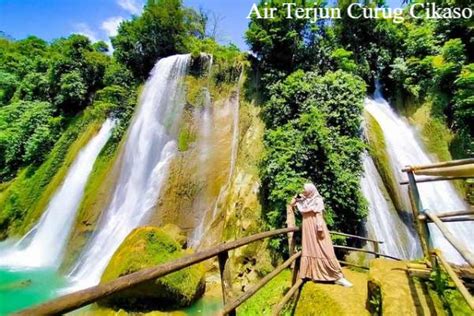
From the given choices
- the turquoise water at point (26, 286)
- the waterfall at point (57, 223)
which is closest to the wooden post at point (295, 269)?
the turquoise water at point (26, 286)

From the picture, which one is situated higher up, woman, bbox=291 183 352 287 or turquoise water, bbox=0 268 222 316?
woman, bbox=291 183 352 287

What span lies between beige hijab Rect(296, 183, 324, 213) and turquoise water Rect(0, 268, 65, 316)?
7.28m

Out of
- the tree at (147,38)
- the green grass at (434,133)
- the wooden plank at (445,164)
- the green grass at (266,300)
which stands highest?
the tree at (147,38)

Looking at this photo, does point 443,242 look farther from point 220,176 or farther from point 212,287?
point 220,176

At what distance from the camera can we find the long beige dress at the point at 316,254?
4.21m

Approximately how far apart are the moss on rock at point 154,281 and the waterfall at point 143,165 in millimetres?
2957

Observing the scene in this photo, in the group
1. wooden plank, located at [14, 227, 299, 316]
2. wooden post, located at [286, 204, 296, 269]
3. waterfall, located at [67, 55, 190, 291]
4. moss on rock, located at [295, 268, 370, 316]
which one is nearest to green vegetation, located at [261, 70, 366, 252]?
wooden post, located at [286, 204, 296, 269]

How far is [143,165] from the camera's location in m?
13.8

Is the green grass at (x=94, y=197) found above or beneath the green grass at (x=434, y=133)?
beneath

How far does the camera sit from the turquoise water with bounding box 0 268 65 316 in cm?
848

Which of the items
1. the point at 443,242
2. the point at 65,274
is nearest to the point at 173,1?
the point at 65,274

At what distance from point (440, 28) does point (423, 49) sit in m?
1.01

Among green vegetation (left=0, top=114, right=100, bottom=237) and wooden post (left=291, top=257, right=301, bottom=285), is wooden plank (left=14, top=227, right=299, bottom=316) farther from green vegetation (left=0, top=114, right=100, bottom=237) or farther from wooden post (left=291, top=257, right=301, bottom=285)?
green vegetation (left=0, top=114, right=100, bottom=237)

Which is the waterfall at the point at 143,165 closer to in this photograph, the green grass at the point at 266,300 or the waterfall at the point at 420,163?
the green grass at the point at 266,300
